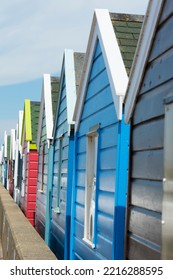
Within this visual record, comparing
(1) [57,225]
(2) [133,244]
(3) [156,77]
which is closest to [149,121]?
(3) [156,77]

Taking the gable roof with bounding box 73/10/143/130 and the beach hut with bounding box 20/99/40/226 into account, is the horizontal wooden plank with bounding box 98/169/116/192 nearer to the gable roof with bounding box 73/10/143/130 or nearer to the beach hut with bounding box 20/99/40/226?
the gable roof with bounding box 73/10/143/130

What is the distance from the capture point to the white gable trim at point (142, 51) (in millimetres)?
4070

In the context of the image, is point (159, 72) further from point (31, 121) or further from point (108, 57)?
point (31, 121)

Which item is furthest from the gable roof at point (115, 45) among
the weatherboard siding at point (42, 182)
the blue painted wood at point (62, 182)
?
the weatherboard siding at point (42, 182)

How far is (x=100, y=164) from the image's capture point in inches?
239

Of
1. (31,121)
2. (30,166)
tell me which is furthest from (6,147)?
(30,166)

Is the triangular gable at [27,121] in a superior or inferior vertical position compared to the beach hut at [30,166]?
superior

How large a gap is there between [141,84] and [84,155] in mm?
2982

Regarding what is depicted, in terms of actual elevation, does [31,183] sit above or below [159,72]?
below

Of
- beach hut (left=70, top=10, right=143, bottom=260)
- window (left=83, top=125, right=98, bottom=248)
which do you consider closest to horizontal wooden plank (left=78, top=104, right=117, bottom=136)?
beach hut (left=70, top=10, right=143, bottom=260)

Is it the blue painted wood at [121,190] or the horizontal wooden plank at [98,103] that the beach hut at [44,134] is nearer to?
the horizontal wooden plank at [98,103]

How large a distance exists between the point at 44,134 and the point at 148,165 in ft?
30.3

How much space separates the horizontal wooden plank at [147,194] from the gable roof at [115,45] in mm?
1126

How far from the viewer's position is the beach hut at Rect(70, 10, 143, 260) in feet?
17.2
